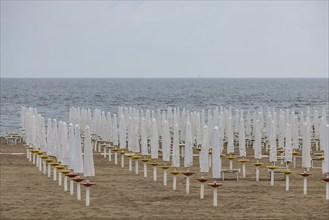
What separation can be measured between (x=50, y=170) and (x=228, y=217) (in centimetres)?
1014

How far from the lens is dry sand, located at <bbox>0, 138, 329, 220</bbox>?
21500 mm

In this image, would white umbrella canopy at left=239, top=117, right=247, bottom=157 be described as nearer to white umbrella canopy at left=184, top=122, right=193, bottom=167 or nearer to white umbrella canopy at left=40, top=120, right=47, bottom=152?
white umbrella canopy at left=184, top=122, right=193, bottom=167

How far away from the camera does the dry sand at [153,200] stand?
846 inches

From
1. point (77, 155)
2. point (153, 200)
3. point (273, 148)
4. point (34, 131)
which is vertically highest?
point (34, 131)

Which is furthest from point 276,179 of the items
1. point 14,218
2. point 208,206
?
point 14,218

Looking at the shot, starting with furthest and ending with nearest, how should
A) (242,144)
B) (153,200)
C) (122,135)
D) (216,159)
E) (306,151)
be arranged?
(122,135), (242,144), (306,151), (153,200), (216,159)

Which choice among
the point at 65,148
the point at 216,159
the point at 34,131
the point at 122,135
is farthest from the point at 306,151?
the point at 34,131

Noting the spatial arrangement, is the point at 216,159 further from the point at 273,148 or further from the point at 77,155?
the point at 273,148

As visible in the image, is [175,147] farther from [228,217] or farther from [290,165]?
[290,165]

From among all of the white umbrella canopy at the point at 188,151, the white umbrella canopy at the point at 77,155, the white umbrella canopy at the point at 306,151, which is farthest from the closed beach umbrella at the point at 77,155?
the white umbrella canopy at the point at 306,151

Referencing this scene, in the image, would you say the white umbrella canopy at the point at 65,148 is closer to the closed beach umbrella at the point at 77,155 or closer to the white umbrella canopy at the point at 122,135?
the closed beach umbrella at the point at 77,155

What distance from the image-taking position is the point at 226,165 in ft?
110

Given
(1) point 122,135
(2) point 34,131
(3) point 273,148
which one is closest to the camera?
(3) point 273,148

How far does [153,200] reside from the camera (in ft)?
77.8
